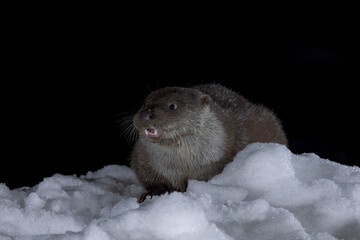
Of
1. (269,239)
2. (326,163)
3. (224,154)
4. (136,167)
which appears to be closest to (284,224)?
(269,239)

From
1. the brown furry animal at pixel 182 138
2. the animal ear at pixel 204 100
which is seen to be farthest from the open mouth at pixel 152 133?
the animal ear at pixel 204 100

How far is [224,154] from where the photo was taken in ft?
7.57

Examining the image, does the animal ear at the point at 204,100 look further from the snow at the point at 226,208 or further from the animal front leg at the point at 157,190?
the animal front leg at the point at 157,190

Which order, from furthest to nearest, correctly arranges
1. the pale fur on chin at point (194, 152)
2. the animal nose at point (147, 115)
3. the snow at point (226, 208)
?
1. the pale fur on chin at point (194, 152)
2. the animal nose at point (147, 115)
3. the snow at point (226, 208)

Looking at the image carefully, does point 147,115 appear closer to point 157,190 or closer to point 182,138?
point 182,138

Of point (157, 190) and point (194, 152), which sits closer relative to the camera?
point (194, 152)

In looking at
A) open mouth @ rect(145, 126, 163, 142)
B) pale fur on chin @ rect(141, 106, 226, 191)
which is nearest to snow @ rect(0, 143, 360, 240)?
pale fur on chin @ rect(141, 106, 226, 191)

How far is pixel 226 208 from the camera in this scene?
5.19ft

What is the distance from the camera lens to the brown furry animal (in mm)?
2172

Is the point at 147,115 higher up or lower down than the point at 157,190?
higher up

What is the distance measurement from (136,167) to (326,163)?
1.04m

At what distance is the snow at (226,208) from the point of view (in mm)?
1393

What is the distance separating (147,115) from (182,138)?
0.75ft

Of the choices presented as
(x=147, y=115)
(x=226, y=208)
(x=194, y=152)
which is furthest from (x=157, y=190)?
(x=226, y=208)
